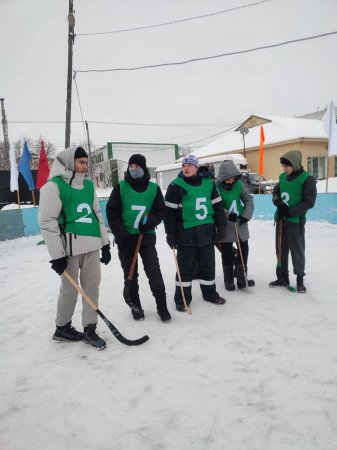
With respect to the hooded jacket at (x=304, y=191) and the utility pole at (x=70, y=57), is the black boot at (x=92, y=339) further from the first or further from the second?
the utility pole at (x=70, y=57)

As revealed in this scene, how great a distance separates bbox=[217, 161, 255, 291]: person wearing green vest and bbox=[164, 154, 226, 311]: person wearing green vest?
0.55m

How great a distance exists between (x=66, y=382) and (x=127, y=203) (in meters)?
1.85

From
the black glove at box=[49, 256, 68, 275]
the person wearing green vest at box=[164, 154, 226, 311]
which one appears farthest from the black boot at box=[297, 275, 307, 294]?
the black glove at box=[49, 256, 68, 275]

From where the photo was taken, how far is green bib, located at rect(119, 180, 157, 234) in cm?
348

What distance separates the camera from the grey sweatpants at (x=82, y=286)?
3.02m

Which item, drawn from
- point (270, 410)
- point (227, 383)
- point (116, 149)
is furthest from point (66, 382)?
point (116, 149)

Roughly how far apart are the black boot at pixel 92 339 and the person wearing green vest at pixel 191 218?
1.14m

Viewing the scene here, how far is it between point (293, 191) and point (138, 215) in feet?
7.03

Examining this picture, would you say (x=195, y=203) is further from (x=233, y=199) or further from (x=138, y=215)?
(x=233, y=199)

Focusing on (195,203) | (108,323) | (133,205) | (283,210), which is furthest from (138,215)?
(283,210)

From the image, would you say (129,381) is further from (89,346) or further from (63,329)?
(63,329)

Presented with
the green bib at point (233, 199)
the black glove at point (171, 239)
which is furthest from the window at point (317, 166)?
the black glove at point (171, 239)

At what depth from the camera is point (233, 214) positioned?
14.1ft

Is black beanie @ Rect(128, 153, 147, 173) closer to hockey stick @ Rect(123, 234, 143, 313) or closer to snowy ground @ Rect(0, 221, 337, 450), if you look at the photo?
hockey stick @ Rect(123, 234, 143, 313)
